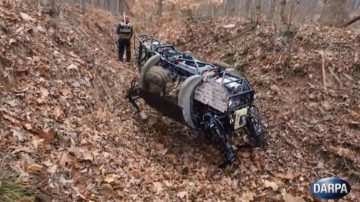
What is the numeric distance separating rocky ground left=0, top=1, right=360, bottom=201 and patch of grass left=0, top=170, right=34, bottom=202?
0.17 m

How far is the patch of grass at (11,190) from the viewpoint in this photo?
409 centimetres

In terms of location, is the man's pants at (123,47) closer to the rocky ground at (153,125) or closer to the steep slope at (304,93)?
the rocky ground at (153,125)

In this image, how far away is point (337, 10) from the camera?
1288cm

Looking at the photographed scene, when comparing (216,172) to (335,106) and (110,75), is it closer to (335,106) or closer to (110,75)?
(335,106)

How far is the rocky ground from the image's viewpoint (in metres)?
5.98

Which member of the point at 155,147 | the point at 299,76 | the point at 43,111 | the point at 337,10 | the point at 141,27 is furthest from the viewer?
the point at 141,27

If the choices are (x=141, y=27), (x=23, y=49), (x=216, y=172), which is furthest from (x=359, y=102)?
(x=141, y=27)

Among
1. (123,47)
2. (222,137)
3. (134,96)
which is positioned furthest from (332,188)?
(123,47)

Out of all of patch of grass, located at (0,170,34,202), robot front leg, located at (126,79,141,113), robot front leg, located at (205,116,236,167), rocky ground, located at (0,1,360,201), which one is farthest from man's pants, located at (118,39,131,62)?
patch of grass, located at (0,170,34,202)

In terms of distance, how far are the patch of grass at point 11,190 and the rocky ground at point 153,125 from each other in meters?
0.17

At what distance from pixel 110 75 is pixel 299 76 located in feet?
17.8

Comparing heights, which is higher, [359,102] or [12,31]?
[12,31]

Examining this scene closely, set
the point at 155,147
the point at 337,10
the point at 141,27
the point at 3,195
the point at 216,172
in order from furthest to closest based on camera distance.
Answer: the point at 141,27 → the point at 337,10 → the point at 155,147 → the point at 216,172 → the point at 3,195

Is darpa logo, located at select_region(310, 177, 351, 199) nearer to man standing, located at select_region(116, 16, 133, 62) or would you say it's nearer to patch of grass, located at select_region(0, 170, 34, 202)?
patch of grass, located at select_region(0, 170, 34, 202)
